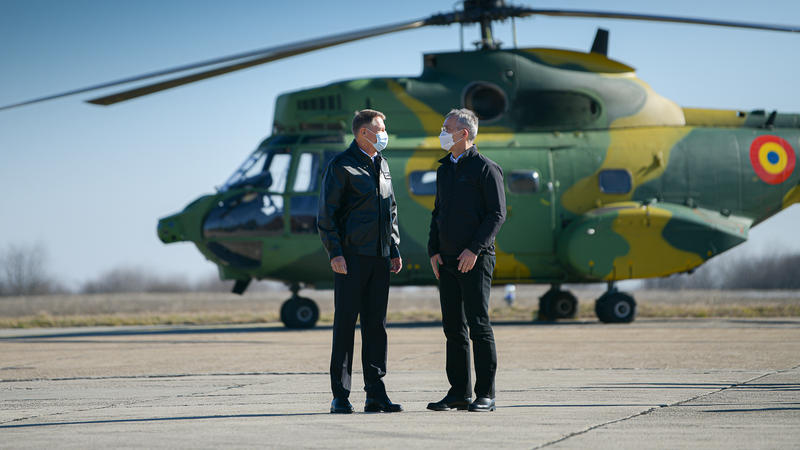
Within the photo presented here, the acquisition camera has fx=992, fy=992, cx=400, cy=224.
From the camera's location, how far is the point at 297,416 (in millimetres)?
6062

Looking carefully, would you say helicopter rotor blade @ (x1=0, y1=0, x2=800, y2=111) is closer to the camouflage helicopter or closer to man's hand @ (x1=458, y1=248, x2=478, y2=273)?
the camouflage helicopter

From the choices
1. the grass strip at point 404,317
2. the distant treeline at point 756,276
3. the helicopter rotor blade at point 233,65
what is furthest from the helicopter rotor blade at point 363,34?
the distant treeline at point 756,276

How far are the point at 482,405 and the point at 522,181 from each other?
11.6m

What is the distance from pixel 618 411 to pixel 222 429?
93.4 inches

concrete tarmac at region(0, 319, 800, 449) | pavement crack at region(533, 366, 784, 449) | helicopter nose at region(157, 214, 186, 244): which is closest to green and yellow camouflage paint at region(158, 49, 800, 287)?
helicopter nose at region(157, 214, 186, 244)

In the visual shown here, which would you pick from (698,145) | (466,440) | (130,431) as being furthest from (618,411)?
(698,145)

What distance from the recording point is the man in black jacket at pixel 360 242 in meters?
6.54

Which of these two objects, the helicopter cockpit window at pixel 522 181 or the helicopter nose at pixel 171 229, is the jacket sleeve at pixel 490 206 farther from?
the helicopter nose at pixel 171 229

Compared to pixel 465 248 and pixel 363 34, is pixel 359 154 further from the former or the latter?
pixel 363 34

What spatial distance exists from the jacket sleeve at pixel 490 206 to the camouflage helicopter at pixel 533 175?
35.3 ft

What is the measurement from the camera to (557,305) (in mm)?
19719

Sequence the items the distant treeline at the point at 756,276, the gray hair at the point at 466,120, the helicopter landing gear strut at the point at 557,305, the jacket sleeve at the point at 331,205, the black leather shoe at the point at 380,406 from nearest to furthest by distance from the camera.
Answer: the black leather shoe at the point at 380,406, the jacket sleeve at the point at 331,205, the gray hair at the point at 466,120, the helicopter landing gear strut at the point at 557,305, the distant treeline at the point at 756,276

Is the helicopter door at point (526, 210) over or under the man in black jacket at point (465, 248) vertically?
over

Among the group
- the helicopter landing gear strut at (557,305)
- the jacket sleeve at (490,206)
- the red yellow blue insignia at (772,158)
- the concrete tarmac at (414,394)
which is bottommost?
the concrete tarmac at (414,394)
